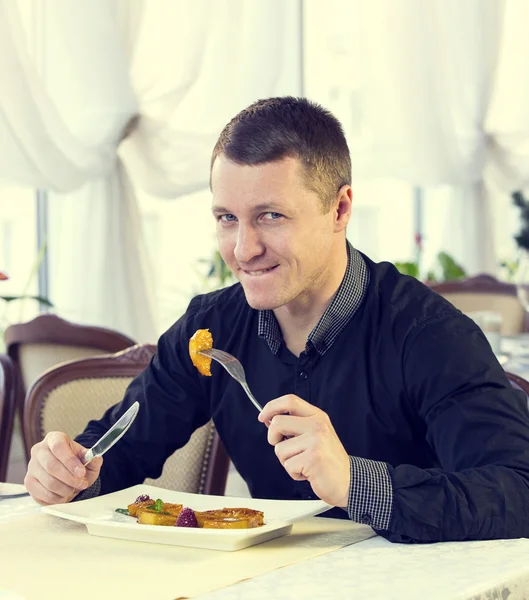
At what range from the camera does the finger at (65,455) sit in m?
1.49

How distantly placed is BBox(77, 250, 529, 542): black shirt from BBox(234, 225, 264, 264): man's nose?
197mm

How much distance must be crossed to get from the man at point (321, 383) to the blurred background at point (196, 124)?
195cm

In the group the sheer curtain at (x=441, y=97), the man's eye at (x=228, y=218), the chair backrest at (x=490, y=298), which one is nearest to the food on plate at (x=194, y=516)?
the man's eye at (x=228, y=218)

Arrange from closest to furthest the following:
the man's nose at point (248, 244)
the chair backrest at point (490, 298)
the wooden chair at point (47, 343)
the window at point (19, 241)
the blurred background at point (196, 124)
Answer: the man's nose at point (248, 244)
the wooden chair at point (47, 343)
the blurred background at point (196, 124)
the window at point (19, 241)
the chair backrest at point (490, 298)

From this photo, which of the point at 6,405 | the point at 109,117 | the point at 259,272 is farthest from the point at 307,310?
the point at 109,117

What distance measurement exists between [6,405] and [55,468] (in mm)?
722

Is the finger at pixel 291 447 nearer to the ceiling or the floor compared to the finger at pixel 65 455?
nearer to the ceiling

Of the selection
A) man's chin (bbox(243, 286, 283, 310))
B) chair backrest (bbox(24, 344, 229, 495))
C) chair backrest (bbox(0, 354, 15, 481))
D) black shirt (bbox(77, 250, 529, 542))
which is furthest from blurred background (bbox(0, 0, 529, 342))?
man's chin (bbox(243, 286, 283, 310))

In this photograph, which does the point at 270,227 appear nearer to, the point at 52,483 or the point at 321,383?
the point at 321,383

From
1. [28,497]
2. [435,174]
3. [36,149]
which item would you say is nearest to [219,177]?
[28,497]

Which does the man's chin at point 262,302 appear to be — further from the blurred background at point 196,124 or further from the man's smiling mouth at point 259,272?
the blurred background at point 196,124

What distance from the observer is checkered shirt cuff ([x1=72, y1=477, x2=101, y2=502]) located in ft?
5.23

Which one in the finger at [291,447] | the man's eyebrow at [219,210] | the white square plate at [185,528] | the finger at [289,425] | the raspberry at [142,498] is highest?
the man's eyebrow at [219,210]

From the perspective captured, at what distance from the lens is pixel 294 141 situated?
4.94 ft
